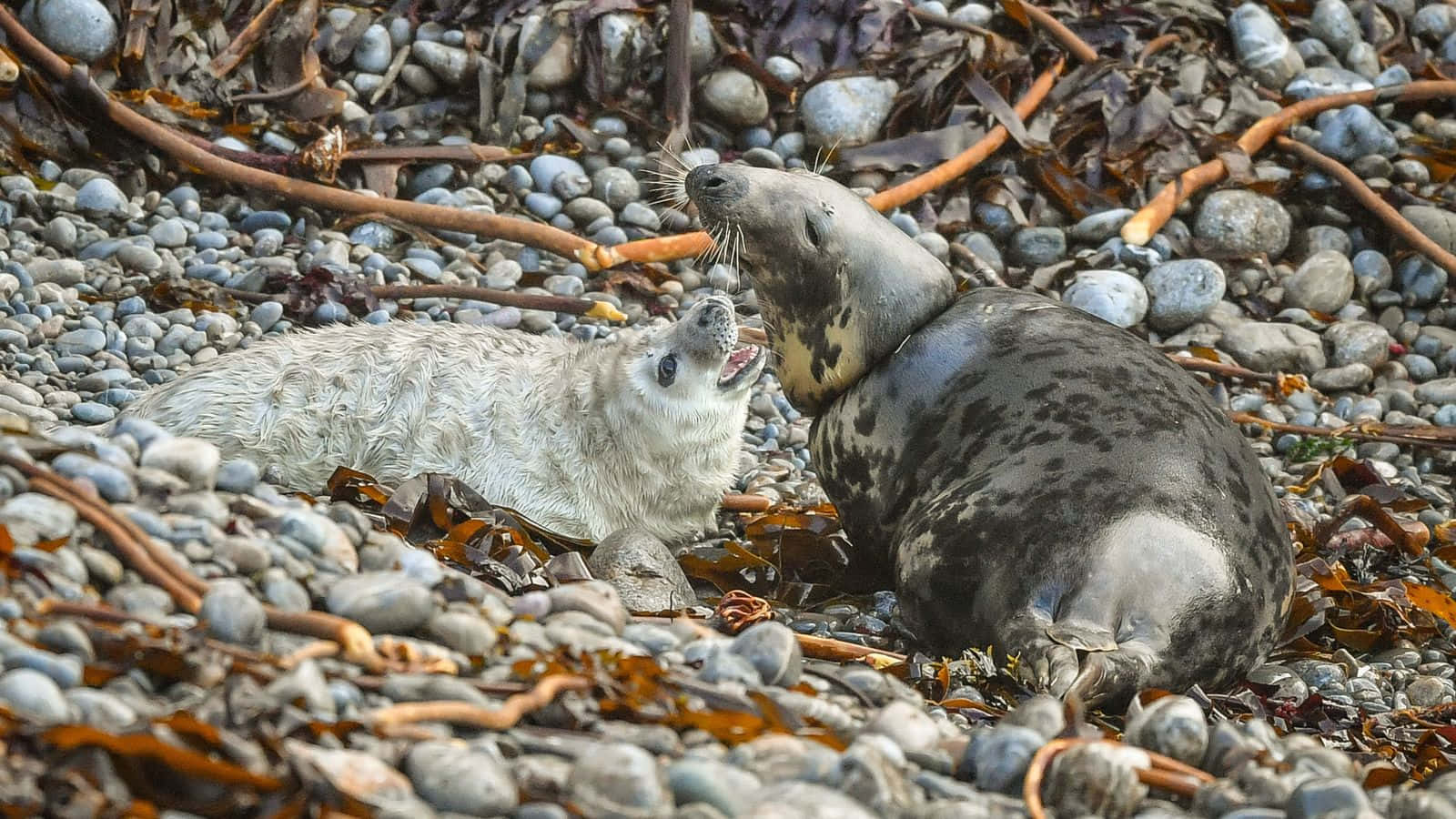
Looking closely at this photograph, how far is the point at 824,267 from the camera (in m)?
5.28

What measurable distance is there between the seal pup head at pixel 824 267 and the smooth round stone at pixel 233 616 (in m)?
2.81

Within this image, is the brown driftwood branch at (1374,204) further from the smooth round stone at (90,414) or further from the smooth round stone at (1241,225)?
the smooth round stone at (90,414)

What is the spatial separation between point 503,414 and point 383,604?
2.72 metres

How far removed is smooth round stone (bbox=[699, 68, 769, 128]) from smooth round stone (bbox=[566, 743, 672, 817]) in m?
5.94

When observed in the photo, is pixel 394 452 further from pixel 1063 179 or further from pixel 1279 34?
pixel 1279 34

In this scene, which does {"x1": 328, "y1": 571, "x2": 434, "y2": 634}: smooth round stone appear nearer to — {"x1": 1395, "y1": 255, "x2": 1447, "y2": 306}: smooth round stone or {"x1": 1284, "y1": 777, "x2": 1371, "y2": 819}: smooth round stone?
{"x1": 1284, "y1": 777, "x2": 1371, "y2": 819}: smooth round stone

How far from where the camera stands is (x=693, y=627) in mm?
3400

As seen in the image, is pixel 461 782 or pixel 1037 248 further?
pixel 1037 248

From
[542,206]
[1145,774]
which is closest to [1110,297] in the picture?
[542,206]

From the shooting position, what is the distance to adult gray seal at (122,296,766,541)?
212 inches

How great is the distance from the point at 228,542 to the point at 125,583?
0.21 meters

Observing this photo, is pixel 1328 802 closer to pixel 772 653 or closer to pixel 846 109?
pixel 772 653

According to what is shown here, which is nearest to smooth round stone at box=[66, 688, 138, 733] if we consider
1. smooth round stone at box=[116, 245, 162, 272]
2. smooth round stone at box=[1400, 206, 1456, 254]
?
smooth round stone at box=[116, 245, 162, 272]

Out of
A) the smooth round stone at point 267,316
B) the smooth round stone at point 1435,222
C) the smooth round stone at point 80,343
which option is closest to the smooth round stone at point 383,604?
the smooth round stone at point 80,343
